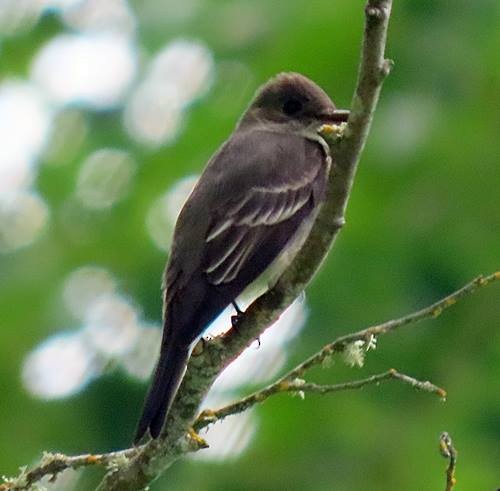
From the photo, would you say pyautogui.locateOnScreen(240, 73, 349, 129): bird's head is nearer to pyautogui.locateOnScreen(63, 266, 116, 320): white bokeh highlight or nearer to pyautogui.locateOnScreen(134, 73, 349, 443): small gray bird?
pyautogui.locateOnScreen(134, 73, 349, 443): small gray bird

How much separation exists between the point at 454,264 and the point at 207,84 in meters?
1.59

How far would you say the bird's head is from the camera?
5.28 metres

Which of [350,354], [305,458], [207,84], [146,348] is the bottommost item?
[305,458]

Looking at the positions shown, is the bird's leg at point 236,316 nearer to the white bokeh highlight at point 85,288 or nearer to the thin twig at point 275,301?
the thin twig at point 275,301

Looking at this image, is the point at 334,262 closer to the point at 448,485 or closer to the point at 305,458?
the point at 305,458

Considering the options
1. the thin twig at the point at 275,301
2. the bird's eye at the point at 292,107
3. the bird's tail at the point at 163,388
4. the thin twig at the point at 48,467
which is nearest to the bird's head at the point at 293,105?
the bird's eye at the point at 292,107

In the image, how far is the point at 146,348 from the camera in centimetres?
643

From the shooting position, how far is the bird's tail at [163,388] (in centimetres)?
382

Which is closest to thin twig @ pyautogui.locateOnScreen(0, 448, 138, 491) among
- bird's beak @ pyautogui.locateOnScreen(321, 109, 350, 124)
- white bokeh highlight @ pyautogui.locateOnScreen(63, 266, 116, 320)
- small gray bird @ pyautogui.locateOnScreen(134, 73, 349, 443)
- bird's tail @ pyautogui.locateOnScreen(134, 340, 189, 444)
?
bird's tail @ pyautogui.locateOnScreen(134, 340, 189, 444)

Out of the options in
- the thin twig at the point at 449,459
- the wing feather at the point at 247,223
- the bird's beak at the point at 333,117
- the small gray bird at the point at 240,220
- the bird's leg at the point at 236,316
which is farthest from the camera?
the bird's beak at the point at 333,117

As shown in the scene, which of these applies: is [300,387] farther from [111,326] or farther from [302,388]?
[111,326]

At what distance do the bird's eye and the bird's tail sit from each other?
1.35 meters

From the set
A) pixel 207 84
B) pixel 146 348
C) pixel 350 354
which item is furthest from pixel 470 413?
pixel 350 354

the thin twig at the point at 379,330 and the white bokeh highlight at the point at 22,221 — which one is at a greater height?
the thin twig at the point at 379,330
